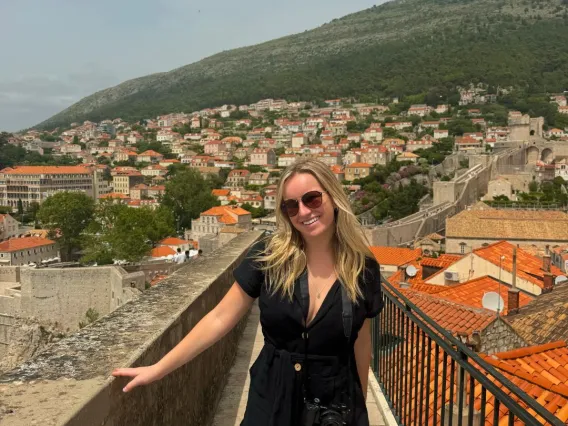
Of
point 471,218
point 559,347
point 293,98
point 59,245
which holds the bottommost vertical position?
point 59,245

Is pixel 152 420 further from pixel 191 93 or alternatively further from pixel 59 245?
pixel 191 93

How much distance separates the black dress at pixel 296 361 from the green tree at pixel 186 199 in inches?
2265

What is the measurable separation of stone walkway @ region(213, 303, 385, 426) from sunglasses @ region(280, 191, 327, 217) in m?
1.66

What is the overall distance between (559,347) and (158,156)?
101 metres

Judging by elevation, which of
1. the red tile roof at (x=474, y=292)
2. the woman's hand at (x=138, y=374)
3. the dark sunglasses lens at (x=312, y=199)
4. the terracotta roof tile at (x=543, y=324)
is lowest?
the red tile roof at (x=474, y=292)

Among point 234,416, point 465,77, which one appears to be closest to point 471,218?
point 234,416

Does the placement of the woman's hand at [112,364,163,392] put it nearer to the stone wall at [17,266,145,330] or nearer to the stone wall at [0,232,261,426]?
the stone wall at [0,232,261,426]

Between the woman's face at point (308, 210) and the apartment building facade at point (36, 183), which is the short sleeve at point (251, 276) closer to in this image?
the woman's face at point (308, 210)

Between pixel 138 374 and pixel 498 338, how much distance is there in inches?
168

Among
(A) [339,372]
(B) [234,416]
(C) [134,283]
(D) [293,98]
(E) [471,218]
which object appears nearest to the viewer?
(A) [339,372]

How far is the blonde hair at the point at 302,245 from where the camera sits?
1801mm

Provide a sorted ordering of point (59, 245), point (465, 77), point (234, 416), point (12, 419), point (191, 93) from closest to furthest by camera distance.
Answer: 1. point (12, 419)
2. point (234, 416)
3. point (59, 245)
4. point (465, 77)
5. point (191, 93)

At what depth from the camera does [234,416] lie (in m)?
3.13

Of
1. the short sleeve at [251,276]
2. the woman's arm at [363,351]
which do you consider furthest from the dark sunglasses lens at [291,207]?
the woman's arm at [363,351]
